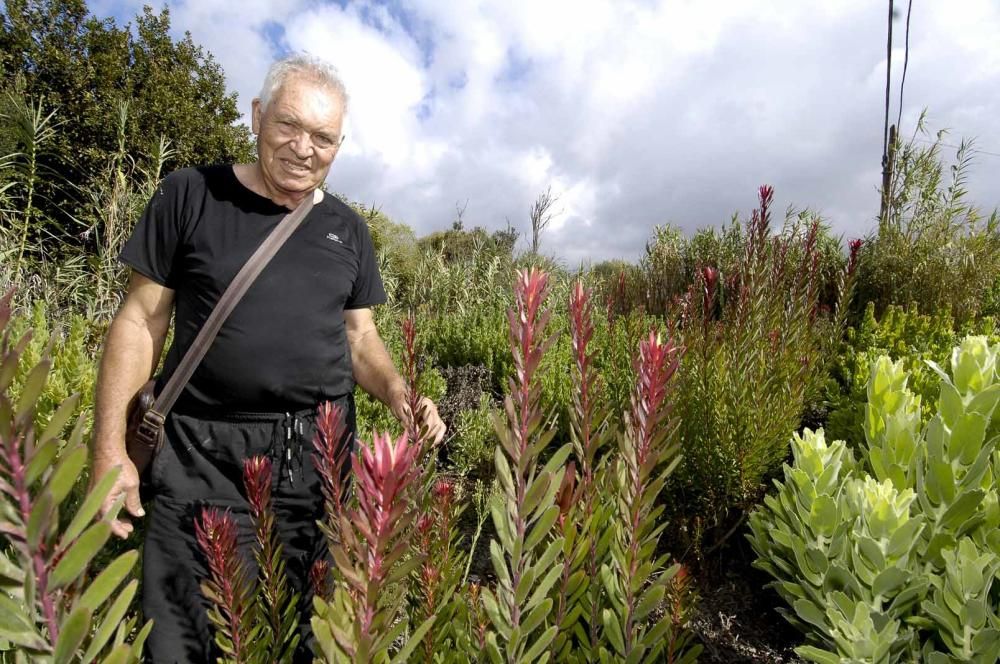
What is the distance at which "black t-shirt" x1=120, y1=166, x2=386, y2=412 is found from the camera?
1.96 m

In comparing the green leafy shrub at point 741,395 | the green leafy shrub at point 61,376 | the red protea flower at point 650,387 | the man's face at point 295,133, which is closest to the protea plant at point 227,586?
the red protea flower at point 650,387

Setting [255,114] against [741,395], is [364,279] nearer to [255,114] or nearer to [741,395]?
[255,114]

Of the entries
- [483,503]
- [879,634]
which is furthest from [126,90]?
[879,634]

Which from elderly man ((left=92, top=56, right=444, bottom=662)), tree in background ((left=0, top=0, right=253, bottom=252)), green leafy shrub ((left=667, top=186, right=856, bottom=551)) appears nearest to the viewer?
elderly man ((left=92, top=56, right=444, bottom=662))

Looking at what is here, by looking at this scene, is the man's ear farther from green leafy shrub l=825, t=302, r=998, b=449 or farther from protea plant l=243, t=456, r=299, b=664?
green leafy shrub l=825, t=302, r=998, b=449

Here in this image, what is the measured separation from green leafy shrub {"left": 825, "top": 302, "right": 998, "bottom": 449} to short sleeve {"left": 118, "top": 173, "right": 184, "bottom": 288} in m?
2.76

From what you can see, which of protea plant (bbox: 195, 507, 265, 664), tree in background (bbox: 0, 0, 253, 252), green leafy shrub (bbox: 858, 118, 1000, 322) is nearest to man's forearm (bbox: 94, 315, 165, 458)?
protea plant (bbox: 195, 507, 265, 664)

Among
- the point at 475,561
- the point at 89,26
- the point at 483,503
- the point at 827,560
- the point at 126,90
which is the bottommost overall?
the point at 475,561

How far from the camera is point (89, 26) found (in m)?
14.2

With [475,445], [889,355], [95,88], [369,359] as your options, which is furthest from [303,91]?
[95,88]

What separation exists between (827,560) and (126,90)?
16.8 m

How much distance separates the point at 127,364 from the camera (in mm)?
1935

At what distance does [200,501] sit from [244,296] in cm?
69

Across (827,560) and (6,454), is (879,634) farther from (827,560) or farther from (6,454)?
(6,454)
